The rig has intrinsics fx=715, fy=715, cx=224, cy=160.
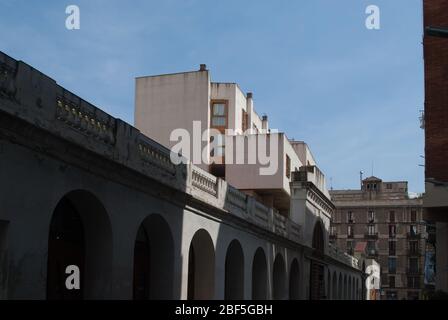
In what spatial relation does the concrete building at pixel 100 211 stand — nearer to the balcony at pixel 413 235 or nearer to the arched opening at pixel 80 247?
the arched opening at pixel 80 247

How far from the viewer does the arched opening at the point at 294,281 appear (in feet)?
116

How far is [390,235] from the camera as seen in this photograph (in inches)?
3957

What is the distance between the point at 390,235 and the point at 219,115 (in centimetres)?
6110

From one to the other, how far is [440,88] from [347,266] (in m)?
31.1

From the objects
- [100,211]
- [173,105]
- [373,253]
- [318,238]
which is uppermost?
[173,105]

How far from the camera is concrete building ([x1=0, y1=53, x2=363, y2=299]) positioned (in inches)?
507

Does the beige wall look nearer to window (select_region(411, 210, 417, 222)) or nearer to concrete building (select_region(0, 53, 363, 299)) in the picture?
concrete building (select_region(0, 53, 363, 299))

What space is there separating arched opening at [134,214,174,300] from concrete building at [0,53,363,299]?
28mm

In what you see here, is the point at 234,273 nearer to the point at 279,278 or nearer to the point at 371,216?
the point at 279,278

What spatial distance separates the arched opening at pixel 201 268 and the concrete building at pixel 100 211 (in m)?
0.03

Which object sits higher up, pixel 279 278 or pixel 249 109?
pixel 249 109

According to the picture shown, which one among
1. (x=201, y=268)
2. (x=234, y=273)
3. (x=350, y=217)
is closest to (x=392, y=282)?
(x=350, y=217)

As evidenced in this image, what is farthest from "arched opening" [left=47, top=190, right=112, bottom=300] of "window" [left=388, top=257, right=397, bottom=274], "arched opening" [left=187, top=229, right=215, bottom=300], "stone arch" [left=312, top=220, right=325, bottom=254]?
"window" [left=388, top=257, right=397, bottom=274]
